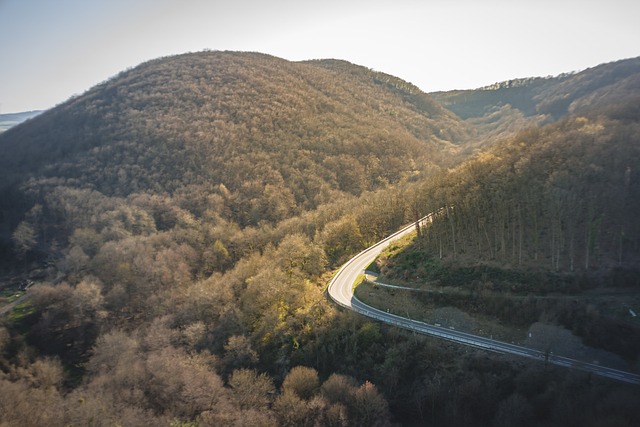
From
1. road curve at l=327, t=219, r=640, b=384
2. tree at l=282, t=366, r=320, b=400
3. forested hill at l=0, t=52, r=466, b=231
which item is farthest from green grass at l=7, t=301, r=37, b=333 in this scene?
road curve at l=327, t=219, r=640, b=384

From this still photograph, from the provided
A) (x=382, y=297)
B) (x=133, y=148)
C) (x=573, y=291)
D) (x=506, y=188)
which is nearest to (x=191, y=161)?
(x=133, y=148)

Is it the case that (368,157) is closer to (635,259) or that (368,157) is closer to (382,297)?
(382,297)

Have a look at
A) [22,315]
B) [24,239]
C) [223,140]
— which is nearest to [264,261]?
[22,315]

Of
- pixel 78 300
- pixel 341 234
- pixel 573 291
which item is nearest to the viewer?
pixel 573 291

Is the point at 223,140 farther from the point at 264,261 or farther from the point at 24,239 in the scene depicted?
the point at 264,261

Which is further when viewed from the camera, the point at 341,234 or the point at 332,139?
the point at 332,139

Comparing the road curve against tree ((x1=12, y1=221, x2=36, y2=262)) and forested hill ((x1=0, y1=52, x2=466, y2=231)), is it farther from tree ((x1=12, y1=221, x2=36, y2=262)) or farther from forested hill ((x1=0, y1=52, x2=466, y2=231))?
tree ((x1=12, y1=221, x2=36, y2=262))
